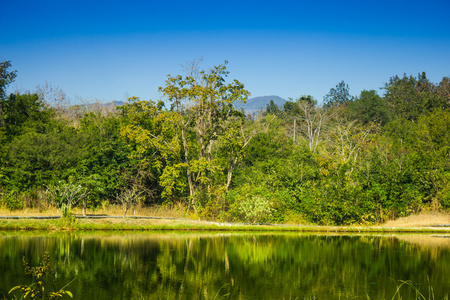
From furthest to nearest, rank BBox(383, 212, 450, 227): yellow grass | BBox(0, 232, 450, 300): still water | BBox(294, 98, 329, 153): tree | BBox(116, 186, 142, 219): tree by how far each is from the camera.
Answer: BBox(294, 98, 329, 153): tree < BBox(383, 212, 450, 227): yellow grass < BBox(116, 186, 142, 219): tree < BBox(0, 232, 450, 300): still water

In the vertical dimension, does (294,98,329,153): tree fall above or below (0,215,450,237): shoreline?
above

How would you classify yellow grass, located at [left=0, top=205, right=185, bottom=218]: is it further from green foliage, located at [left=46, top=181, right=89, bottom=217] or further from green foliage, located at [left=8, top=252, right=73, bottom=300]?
green foliage, located at [left=8, top=252, right=73, bottom=300]

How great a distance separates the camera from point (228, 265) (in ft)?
48.7

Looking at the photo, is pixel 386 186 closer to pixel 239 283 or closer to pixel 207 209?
pixel 207 209

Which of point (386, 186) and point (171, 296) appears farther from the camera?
point (386, 186)

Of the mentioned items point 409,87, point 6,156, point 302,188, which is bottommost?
point 302,188

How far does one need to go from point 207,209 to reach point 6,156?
542 inches

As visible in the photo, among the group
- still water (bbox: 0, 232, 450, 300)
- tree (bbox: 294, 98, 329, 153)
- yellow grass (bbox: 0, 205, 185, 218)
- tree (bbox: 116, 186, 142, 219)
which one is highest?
tree (bbox: 294, 98, 329, 153)

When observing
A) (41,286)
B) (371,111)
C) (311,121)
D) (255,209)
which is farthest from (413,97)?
(41,286)

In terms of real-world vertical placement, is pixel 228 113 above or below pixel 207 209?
above

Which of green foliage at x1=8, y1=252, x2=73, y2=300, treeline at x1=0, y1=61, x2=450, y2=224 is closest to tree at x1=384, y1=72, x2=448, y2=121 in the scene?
treeline at x1=0, y1=61, x2=450, y2=224

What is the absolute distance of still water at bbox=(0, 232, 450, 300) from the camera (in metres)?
11.3

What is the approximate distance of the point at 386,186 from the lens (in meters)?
28.6

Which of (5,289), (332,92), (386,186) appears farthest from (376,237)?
(332,92)
